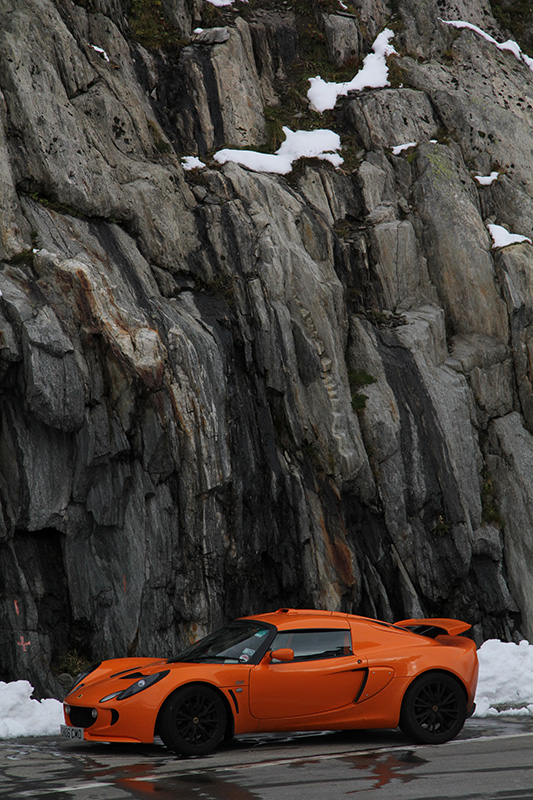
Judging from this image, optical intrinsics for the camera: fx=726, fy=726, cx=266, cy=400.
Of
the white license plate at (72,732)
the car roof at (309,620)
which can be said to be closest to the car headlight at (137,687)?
the white license plate at (72,732)

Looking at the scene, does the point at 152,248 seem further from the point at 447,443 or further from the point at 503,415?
the point at 503,415

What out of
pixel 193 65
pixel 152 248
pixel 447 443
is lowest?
pixel 447 443

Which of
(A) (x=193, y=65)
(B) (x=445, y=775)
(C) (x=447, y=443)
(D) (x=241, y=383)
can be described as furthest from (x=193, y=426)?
(A) (x=193, y=65)

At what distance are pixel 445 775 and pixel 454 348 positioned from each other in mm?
12549

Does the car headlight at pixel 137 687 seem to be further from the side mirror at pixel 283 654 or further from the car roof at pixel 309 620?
the car roof at pixel 309 620

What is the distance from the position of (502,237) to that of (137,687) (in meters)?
15.1

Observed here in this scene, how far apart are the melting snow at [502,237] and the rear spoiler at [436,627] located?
39.9 feet

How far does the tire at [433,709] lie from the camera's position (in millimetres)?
6758

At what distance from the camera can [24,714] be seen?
7.77 metres

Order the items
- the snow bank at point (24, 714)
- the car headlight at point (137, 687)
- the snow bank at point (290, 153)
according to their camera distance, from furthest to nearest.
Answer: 1. the snow bank at point (290, 153)
2. the snow bank at point (24, 714)
3. the car headlight at point (137, 687)

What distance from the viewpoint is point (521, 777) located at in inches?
212

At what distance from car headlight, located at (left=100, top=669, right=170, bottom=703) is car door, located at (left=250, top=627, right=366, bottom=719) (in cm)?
84

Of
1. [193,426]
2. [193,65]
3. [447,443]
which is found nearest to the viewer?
[193,426]

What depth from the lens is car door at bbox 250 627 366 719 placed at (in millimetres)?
6512
